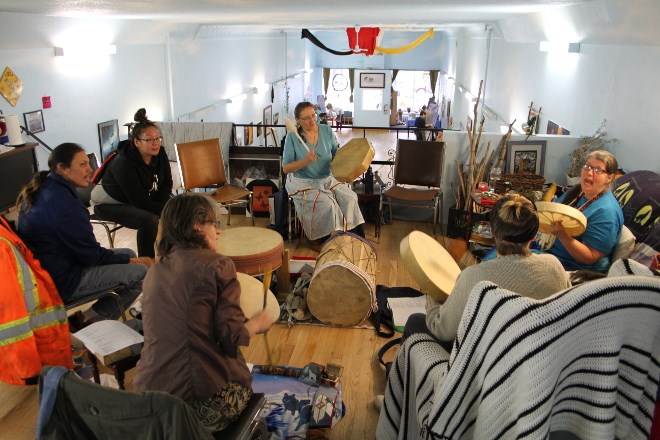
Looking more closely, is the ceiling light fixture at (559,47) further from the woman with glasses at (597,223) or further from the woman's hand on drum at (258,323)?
the woman's hand on drum at (258,323)

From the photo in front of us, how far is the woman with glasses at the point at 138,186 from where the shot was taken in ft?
11.8

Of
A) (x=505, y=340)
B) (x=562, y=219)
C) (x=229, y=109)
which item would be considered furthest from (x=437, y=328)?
(x=229, y=109)

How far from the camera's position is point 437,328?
2.01 m

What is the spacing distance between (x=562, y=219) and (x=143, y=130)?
2653mm

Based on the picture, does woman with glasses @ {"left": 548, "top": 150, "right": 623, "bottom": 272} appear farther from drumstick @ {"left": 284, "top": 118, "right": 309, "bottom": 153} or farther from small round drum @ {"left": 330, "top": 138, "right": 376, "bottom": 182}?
drumstick @ {"left": 284, "top": 118, "right": 309, "bottom": 153}

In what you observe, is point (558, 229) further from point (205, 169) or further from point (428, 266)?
point (205, 169)

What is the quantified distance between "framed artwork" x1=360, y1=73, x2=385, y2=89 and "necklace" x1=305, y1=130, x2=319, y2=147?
13048mm

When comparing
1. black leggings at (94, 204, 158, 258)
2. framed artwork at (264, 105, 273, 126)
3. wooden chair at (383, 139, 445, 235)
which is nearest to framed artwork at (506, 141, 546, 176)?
wooden chair at (383, 139, 445, 235)

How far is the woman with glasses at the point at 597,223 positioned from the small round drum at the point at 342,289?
114 centimetres

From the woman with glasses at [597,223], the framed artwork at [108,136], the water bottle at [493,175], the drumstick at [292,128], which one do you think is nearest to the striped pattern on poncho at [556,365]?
the woman with glasses at [597,223]

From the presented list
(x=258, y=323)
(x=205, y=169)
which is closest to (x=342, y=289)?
(x=258, y=323)

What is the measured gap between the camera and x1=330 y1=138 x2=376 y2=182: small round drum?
4.10 metres

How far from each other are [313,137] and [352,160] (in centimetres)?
39

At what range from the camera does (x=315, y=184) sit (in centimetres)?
437
